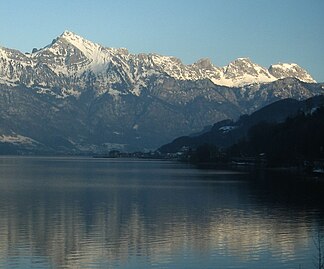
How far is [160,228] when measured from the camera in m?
54.0

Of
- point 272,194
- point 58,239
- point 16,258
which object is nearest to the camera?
point 16,258

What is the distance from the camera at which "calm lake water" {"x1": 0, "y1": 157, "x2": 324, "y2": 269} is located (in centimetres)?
4150

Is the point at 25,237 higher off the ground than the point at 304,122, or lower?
lower

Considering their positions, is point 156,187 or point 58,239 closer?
point 58,239

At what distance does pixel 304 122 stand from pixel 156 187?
69380mm

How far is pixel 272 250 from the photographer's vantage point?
145 feet

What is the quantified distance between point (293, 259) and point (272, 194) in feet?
147

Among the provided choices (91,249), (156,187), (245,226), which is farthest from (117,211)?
(156,187)

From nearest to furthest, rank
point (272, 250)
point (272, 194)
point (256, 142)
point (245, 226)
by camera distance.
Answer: point (272, 250), point (245, 226), point (272, 194), point (256, 142)

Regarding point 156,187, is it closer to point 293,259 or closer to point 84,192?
point 84,192

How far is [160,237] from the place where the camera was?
49375 millimetres

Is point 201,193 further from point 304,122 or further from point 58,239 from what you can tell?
point 304,122

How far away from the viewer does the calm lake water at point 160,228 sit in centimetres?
4150

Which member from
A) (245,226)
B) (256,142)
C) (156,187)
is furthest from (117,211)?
(256,142)
